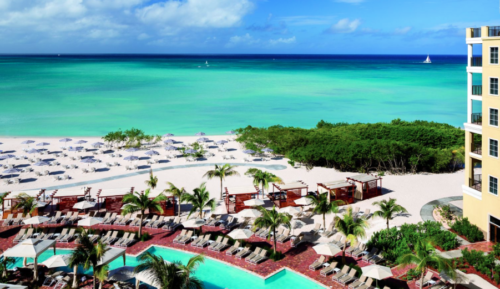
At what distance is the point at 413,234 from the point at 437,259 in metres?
4.97

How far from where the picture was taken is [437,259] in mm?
13734

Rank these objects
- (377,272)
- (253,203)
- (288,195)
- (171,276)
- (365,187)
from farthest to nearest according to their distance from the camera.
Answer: (365,187)
(288,195)
(253,203)
(377,272)
(171,276)

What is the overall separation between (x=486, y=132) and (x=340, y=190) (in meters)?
8.63

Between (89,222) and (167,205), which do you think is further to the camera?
(167,205)

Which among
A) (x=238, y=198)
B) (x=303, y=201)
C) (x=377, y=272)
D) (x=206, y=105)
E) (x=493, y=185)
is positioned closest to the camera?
(x=377, y=272)

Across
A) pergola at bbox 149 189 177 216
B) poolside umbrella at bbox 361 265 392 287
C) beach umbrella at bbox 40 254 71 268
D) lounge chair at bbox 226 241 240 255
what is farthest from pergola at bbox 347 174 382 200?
beach umbrella at bbox 40 254 71 268

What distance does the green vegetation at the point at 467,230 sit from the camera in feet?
62.6

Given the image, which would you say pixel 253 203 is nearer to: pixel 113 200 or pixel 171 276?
pixel 113 200

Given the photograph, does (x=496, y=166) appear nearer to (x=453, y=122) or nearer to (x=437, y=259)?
(x=437, y=259)

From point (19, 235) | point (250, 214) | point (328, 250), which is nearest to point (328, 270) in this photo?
point (328, 250)

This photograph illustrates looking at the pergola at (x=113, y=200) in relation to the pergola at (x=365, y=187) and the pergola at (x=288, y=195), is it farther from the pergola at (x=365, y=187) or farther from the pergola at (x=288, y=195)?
the pergola at (x=365, y=187)

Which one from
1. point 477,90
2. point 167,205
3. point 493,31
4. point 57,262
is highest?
point 493,31

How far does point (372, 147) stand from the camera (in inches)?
1211

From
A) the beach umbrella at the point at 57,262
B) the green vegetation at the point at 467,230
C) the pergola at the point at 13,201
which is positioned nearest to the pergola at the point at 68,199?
the pergola at the point at 13,201
